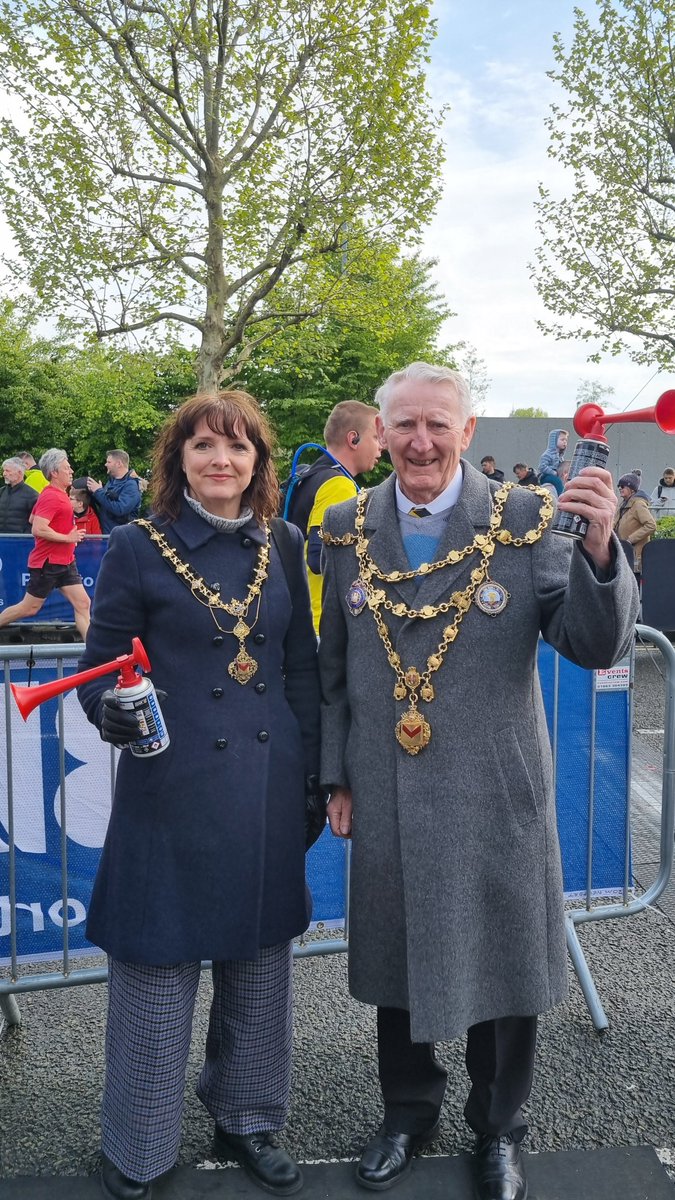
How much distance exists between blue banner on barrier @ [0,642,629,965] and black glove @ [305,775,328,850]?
0.78 meters

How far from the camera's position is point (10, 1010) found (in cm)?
298

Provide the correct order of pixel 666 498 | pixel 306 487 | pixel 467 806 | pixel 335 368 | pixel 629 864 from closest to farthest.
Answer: pixel 467 806 < pixel 629 864 < pixel 306 487 < pixel 666 498 < pixel 335 368

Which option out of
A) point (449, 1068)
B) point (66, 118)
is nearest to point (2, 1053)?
point (449, 1068)

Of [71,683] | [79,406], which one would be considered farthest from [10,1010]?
[79,406]

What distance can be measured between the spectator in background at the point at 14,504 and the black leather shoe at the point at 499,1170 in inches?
393

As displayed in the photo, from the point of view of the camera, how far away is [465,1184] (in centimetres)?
232

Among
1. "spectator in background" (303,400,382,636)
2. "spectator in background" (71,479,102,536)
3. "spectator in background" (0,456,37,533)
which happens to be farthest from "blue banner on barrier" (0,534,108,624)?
"spectator in background" (303,400,382,636)

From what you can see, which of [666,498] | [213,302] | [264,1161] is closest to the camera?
[264,1161]

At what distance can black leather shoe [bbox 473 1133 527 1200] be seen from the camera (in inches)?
88.2

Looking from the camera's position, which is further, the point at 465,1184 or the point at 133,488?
the point at 133,488

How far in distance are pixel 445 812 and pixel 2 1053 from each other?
72.0 inches

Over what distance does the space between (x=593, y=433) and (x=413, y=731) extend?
0.79 metres

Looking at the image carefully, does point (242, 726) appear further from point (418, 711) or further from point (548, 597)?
point (548, 597)

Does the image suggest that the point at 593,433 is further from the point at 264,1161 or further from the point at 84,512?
the point at 84,512
